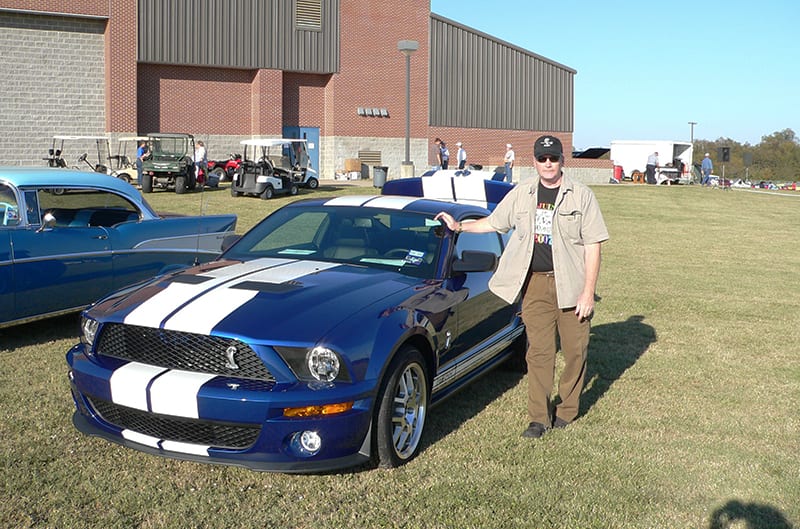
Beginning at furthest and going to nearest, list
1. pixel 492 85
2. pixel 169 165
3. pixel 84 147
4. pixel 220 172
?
1. pixel 492 85
2. pixel 84 147
3. pixel 220 172
4. pixel 169 165

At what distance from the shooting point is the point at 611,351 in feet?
26.3

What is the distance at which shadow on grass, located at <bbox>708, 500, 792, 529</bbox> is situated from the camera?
4.18 m

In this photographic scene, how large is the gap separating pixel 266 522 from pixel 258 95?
34.8 metres

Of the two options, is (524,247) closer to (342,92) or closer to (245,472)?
(245,472)

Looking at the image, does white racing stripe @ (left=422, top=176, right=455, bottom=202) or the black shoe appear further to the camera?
white racing stripe @ (left=422, top=176, right=455, bottom=202)

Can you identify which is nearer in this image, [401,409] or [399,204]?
[401,409]

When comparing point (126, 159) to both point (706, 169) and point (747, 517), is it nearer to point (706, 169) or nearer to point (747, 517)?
point (706, 169)

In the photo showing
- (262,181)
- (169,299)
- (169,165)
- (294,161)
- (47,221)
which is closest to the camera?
(169,299)

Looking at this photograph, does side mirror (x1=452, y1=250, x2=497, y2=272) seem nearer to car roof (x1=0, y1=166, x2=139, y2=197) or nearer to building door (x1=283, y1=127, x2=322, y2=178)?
car roof (x1=0, y1=166, x2=139, y2=197)

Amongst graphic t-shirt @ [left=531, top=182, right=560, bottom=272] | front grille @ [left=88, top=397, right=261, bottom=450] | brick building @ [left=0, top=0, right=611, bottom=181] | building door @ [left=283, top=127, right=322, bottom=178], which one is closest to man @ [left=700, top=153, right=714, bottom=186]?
brick building @ [left=0, top=0, right=611, bottom=181]

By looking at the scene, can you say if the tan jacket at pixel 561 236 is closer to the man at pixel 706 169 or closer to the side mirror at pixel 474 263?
the side mirror at pixel 474 263

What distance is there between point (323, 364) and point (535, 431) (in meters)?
1.75

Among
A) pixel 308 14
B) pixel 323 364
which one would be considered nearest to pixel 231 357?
pixel 323 364

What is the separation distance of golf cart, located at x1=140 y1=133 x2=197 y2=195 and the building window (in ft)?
40.5
